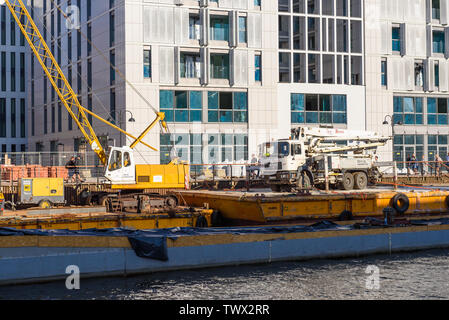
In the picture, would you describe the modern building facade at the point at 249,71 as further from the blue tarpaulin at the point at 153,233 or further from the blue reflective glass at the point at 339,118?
the blue tarpaulin at the point at 153,233

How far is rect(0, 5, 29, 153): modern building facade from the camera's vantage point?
7806 cm

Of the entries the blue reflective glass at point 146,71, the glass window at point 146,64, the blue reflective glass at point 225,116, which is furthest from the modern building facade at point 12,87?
the blue reflective glass at point 225,116

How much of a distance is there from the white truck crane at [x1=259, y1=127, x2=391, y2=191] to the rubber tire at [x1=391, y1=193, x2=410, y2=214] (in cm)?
403

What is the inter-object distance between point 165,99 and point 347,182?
2228cm

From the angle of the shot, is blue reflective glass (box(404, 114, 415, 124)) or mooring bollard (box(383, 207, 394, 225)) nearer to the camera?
mooring bollard (box(383, 207, 394, 225))

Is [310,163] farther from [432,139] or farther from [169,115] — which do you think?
[432,139]

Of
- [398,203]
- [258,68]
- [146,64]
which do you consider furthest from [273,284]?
[258,68]

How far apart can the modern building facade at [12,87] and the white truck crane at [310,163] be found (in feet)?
176

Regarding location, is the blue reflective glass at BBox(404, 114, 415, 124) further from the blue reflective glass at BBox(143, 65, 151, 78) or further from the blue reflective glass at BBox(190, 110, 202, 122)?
the blue reflective glass at BBox(143, 65, 151, 78)

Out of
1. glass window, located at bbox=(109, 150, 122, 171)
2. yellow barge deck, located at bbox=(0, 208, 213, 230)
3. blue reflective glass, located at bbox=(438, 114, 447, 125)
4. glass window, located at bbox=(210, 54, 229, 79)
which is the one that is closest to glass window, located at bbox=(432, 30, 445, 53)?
blue reflective glass, located at bbox=(438, 114, 447, 125)
